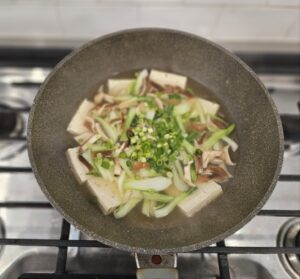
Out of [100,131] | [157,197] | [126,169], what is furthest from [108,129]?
[157,197]

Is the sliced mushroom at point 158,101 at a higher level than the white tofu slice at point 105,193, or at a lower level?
higher

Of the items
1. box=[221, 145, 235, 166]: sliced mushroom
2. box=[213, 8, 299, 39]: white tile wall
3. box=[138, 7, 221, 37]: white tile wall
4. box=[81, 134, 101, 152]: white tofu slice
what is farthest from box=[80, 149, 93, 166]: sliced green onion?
box=[213, 8, 299, 39]: white tile wall

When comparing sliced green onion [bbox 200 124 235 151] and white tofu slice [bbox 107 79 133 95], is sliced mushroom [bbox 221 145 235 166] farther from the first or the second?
white tofu slice [bbox 107 79 133 95]

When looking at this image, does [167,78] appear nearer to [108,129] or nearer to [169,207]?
[108,129]

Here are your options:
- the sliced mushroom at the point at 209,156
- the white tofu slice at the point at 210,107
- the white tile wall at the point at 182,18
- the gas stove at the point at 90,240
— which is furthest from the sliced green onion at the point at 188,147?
the white tile wall at the point at 182,18

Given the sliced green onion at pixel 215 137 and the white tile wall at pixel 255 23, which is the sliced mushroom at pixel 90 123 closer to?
the sliced green onion at pixel 215 137
